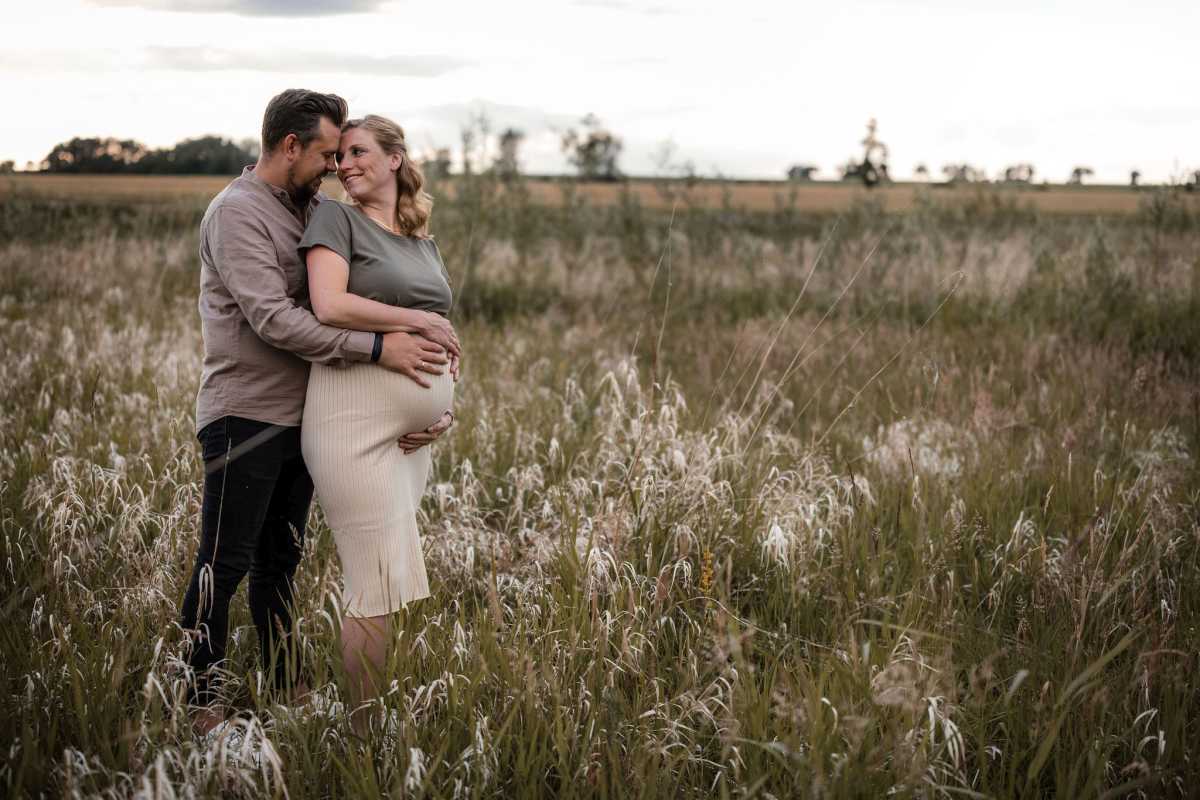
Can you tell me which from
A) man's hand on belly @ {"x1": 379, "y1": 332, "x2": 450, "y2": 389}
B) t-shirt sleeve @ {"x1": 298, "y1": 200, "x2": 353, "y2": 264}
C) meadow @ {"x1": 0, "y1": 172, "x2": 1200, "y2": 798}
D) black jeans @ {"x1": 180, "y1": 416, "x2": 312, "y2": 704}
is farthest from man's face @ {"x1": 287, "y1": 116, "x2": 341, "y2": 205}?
meadow @ {"x1": 0, "y1": 172, "x2": 1200, "y2": 798}

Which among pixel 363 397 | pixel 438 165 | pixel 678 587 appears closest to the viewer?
pixel 363 397

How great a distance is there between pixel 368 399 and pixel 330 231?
0.55m

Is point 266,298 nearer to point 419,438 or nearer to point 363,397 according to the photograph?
point 363,397

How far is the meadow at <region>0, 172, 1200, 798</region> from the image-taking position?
8.11 ft

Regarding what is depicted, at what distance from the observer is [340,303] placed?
2.81 m

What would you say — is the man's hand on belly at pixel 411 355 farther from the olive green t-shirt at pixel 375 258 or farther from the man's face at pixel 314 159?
the man's face at pixel 314 159

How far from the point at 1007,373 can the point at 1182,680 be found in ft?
16.3

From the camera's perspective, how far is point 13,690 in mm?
2752

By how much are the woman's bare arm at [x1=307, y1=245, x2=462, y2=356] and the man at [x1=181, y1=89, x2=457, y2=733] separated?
0.04 metres

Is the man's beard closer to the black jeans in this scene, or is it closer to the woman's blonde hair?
the woman's blonde hair

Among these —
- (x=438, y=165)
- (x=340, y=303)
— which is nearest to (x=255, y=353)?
(x=340, y=303)

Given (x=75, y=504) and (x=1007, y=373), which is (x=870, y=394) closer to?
(x=1007, y=373)

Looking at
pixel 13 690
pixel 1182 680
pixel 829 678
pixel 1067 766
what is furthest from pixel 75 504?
pixel 1182 680

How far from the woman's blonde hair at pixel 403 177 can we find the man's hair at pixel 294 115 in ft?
0.38
